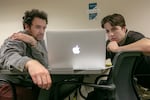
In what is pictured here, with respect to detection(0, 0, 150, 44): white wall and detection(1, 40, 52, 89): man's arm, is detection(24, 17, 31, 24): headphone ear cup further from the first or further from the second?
detection(0, 0, 150, 44): white wall

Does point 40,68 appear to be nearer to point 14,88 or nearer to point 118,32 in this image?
point 14,88

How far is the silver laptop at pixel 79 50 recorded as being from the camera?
1.67 m

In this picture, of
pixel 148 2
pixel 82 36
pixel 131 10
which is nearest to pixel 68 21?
pixel 131 10

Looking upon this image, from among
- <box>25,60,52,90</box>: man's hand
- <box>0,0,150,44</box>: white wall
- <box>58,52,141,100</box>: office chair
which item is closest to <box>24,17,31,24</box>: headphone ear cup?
<box>58,52,141,100</box>: office chair

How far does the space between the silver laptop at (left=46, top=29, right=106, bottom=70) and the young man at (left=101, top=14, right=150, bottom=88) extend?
9.6 inches

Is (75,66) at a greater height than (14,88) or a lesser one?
greater

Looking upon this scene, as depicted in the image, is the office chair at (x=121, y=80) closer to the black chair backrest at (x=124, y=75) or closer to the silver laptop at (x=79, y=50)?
the black chair backrest at (x=124, y=75)

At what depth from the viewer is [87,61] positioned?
1679 millimetres

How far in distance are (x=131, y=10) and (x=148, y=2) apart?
30 cm

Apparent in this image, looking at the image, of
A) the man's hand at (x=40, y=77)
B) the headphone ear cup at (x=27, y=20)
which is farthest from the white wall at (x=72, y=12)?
the man's hand at (x=40, y=77)

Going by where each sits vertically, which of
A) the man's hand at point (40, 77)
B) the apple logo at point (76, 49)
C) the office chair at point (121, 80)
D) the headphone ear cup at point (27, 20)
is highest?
the headphone ear cup at point (27, 20)

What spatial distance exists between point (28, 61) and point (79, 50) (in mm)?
491

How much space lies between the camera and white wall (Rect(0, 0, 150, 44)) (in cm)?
401

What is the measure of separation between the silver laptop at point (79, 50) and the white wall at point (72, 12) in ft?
8.06
